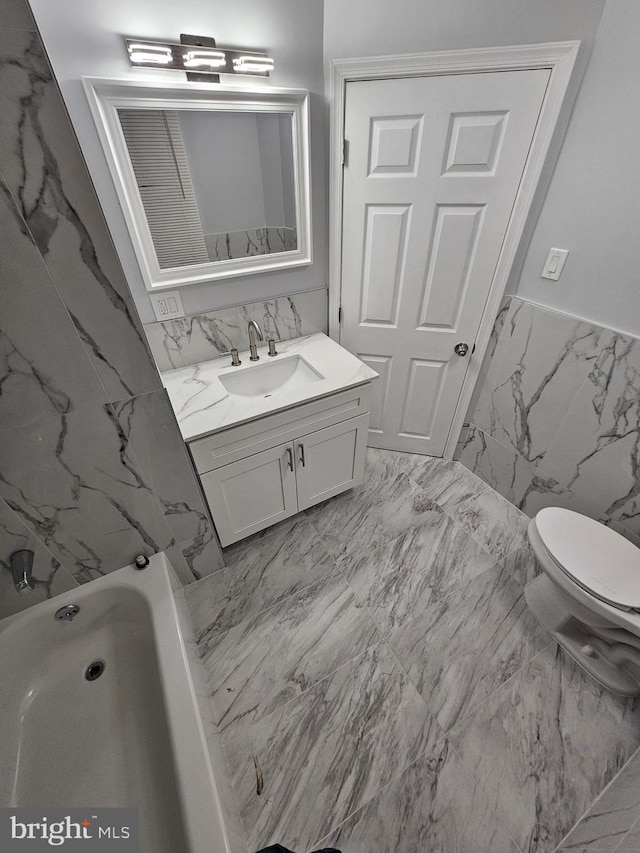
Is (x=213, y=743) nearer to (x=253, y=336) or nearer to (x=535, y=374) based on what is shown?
(x=253, y=336)

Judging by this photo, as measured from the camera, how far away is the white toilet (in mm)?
1179

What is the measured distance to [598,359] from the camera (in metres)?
1.42

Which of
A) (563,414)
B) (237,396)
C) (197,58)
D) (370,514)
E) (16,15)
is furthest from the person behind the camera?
(370,514)

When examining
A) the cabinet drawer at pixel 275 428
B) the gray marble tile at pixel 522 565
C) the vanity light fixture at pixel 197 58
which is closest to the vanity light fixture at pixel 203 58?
the vanity light fixture at pixel 197 58

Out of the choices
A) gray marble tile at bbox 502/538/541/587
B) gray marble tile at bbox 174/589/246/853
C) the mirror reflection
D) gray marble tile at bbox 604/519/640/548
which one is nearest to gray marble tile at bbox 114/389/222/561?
gray marble tile at bbox 174/589/246/853

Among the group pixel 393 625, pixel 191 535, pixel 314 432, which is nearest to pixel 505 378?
pixel 314 432

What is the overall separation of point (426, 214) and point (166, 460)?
1.52m

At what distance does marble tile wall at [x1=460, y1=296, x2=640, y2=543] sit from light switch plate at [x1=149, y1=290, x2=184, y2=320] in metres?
1.54

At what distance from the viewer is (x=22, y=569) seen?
3.48 ft

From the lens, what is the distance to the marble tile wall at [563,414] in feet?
4.59

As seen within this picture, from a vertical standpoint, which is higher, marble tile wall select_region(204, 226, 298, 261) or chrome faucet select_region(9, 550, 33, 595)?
marble tile wall select_region(204, 226, 298, 261)

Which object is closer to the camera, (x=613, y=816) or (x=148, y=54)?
(x=613, y=816)

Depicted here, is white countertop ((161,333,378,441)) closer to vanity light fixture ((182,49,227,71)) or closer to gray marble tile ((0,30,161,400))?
gray marble tile ((0,30,161,400))
